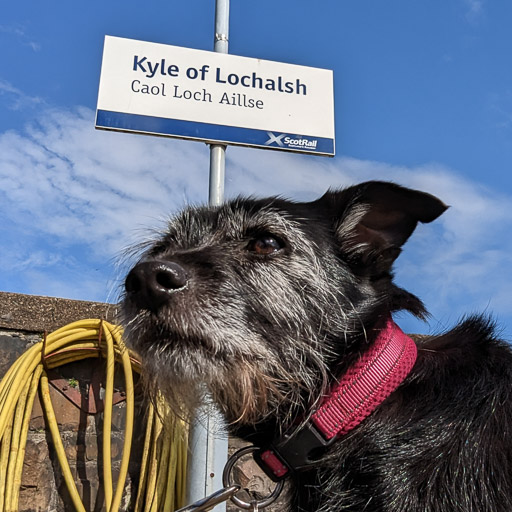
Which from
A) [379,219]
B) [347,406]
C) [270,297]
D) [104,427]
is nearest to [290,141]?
[379,219]

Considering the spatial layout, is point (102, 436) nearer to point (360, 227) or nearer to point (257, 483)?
point (257, 483)


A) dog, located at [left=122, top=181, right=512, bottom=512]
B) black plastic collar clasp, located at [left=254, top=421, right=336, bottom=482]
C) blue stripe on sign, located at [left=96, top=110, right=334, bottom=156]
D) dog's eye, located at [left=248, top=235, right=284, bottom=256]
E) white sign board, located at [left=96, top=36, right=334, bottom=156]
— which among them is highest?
white sign board, located at [left=96, top=36, right=334, bottom=156]

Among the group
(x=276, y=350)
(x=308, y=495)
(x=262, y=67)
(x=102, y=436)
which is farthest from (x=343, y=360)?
(x=262, y=67)

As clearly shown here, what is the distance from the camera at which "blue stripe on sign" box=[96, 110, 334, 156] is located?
3756 mm

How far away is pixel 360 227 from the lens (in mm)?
2139

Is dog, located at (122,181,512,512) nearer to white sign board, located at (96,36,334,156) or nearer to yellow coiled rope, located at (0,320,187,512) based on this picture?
yellow coiled rope, located at (0,320,187,512)

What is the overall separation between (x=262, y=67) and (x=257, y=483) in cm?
266

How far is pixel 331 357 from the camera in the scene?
76.1 inches

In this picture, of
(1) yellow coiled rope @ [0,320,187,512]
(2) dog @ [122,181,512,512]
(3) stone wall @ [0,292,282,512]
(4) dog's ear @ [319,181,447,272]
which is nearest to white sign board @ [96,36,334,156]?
(3) stone wall @ [0,292,282,512]

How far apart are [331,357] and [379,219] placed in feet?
1.67

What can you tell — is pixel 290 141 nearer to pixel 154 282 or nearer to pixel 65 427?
pixel 65 427

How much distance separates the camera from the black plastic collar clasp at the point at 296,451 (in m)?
1.67

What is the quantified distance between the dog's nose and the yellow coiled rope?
1285mm

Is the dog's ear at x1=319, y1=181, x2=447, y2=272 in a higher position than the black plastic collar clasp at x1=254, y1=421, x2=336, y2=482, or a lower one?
higher
